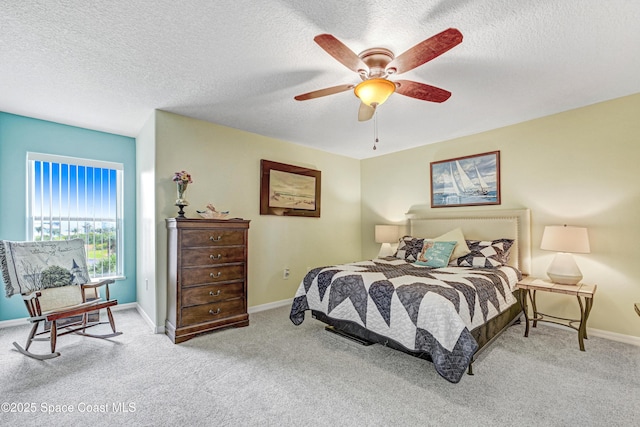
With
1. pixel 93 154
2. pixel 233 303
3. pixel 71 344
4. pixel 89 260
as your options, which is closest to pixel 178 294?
pixel 233 303

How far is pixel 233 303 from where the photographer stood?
3.32 meters

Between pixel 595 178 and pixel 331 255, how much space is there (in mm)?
3552

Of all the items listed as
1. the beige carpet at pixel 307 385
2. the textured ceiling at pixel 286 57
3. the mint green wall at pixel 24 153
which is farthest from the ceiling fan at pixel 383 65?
the mint green wall at pixel 24 153

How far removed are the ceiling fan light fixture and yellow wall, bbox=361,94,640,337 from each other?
2.55 metres

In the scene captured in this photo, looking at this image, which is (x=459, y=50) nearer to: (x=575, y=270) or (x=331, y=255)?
(x=575, y=270)

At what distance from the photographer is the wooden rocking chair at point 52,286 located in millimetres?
2648

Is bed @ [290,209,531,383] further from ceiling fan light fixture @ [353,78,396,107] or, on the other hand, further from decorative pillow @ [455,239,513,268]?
ceiling fan light fixture @ [353,78,396,107]

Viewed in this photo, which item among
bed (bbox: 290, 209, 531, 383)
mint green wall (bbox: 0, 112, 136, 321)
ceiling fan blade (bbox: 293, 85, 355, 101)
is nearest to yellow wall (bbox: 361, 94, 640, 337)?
bed (bbox: 290, 209, 531, 383)

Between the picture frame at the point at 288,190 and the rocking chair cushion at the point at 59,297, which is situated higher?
the picture frame at the point at 288,190

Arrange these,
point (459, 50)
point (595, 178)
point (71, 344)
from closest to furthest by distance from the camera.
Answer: point (459, 50) → point (71, 344) → point (595, 178)

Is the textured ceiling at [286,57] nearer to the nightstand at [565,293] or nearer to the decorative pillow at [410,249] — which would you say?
the decorative pillow at [410,249]

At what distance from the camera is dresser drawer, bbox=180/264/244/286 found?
3025 millimetres

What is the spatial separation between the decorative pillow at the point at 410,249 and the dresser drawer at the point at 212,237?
2178mm

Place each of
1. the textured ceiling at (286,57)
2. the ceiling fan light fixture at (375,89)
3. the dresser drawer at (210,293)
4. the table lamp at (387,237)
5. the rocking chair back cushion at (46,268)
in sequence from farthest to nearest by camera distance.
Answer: the table lamp at (387,237), the dresser drawer at (210,293), the rocking chair back cushion at (46,268), the ceiling fan light fixture at (375,89), the textured ceiling at (286,57)
